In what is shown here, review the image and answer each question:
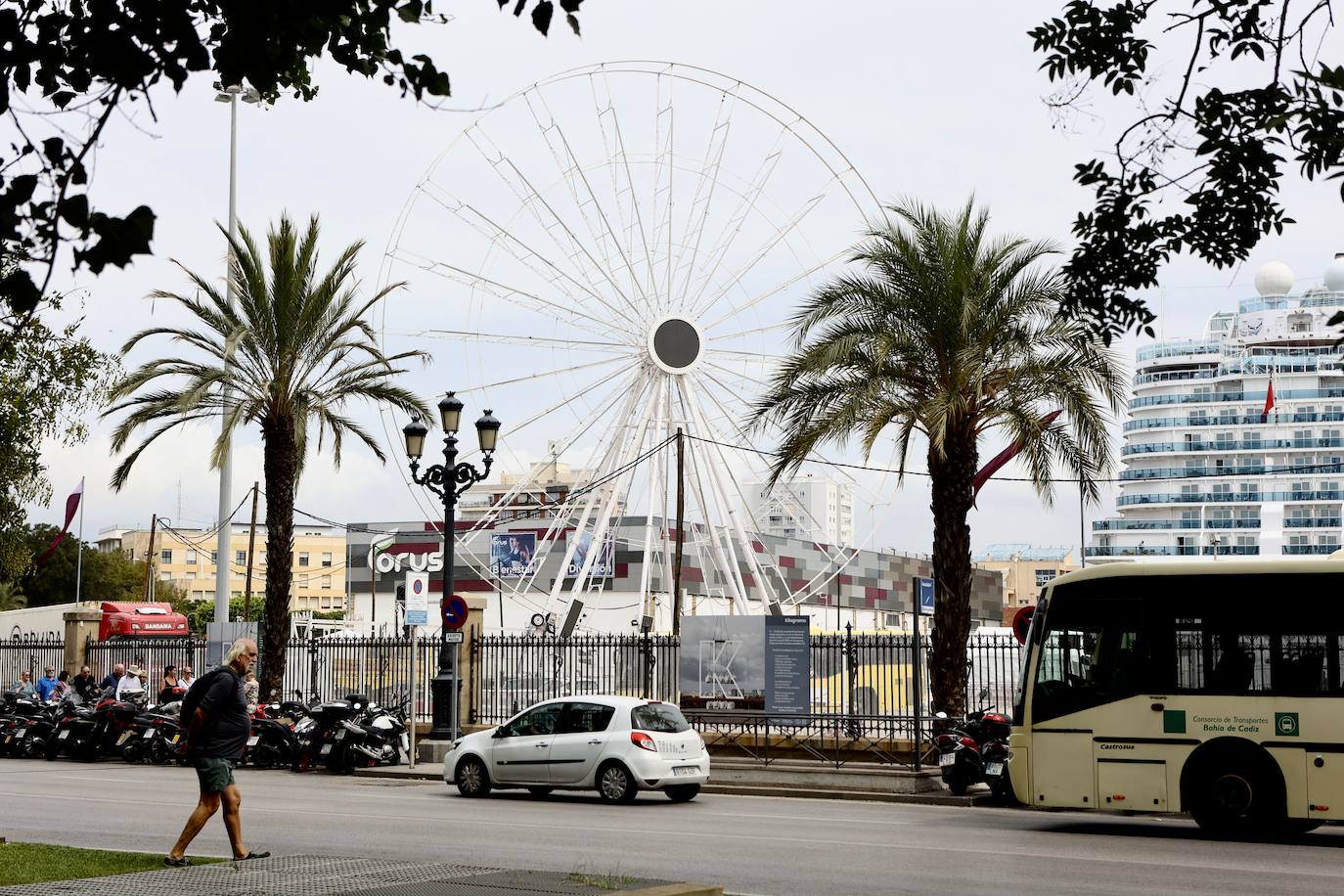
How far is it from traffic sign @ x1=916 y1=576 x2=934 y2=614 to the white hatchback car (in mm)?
3585

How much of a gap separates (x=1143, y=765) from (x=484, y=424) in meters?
13.2

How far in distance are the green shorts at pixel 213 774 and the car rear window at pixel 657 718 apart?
7.98m

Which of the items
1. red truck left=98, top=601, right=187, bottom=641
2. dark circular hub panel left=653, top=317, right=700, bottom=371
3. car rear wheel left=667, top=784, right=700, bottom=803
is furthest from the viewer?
red truck left=98, top=601, right=187, bottom=641

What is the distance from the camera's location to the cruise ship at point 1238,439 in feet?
317

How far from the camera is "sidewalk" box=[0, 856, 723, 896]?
905 cm

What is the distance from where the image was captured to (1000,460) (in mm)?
25891

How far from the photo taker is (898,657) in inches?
1017

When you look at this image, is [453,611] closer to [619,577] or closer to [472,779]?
[472,779]

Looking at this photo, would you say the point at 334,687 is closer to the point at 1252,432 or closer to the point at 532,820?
the point at 532,820

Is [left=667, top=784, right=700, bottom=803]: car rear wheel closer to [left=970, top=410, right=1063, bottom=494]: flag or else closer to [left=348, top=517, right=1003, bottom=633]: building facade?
[left=970, top=410, right=1063, bottom=494]: flag

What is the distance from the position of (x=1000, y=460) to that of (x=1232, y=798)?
1074 centimetres

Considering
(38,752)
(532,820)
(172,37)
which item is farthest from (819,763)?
(172,37)

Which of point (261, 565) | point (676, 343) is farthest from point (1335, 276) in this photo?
point (261, 565)

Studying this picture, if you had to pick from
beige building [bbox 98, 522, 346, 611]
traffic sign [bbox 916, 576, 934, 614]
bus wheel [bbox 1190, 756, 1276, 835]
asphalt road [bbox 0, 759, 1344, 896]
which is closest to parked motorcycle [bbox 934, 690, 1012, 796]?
asphalt road [bbox 0, 759, 1344, 896]
